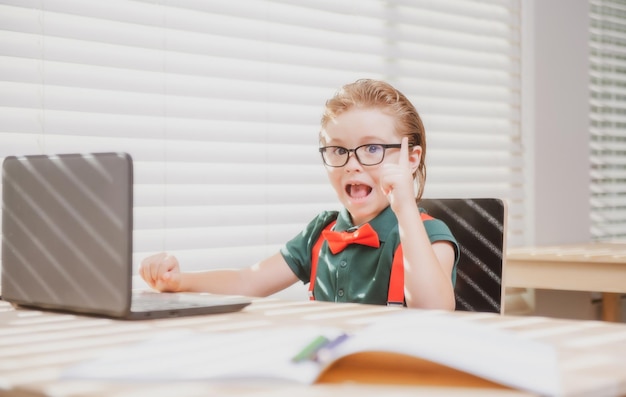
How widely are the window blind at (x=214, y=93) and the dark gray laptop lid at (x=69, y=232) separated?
70cm

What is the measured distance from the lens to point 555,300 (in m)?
3.19

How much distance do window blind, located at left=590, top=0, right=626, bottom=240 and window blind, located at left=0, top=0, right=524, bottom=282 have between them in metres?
0.96

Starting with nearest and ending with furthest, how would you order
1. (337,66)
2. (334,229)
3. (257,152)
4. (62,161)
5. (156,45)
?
(62,161) < (334,229) < (156,45) < (257,152) < (337,66)

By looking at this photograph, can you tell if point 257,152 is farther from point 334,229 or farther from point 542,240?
point 542,240

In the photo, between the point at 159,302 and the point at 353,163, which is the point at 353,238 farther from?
the point at 159,302

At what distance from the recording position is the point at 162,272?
1.47 metres

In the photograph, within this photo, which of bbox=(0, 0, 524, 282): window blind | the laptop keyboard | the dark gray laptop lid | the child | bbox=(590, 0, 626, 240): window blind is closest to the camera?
the dark gray laptop lid

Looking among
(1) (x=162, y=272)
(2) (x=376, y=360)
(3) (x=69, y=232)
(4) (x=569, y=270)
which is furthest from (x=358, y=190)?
(4) (x=569, y=270)

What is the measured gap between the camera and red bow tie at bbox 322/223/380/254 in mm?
1611

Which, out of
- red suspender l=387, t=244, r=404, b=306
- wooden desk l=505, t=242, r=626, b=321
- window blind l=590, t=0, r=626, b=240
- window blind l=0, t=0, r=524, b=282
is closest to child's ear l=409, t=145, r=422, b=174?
red suspender l=387, t=244, r=404, b=306

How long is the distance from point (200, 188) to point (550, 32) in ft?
5.55

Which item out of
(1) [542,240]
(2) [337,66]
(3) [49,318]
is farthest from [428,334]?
(1) [542,240]

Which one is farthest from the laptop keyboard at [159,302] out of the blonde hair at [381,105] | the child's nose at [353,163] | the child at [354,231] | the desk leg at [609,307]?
the desk leg at [609,307]

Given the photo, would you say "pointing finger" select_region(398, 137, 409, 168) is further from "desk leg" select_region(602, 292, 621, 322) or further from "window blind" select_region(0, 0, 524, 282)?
"desk leg" select_region(602, 292, 621, 322)
